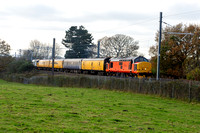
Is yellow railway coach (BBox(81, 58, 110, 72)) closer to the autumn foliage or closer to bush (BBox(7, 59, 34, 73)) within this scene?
the autumn foliage

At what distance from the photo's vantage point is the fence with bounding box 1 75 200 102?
67.7ft

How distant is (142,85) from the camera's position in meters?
25.3

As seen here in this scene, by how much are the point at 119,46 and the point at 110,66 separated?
3032 cm

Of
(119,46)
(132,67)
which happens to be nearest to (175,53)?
(132,67)

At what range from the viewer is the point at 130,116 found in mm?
13039

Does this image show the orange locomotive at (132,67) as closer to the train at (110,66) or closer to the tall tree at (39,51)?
the train at (110,66)

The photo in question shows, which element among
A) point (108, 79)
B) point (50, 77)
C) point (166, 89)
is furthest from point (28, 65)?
point (166, 89)

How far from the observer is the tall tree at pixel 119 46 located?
7081 centimetres

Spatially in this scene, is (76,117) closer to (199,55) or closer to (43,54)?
(199,55)

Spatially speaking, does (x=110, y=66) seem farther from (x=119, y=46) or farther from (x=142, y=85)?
(x=119, y=46)

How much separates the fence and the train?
725 cm

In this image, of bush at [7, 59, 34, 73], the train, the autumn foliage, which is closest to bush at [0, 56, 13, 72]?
bush at [7, 59, 34, 73]

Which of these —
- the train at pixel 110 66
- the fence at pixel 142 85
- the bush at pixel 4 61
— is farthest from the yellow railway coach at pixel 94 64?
the bush at pixel 4 61

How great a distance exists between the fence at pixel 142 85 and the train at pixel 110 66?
725 centimetres
